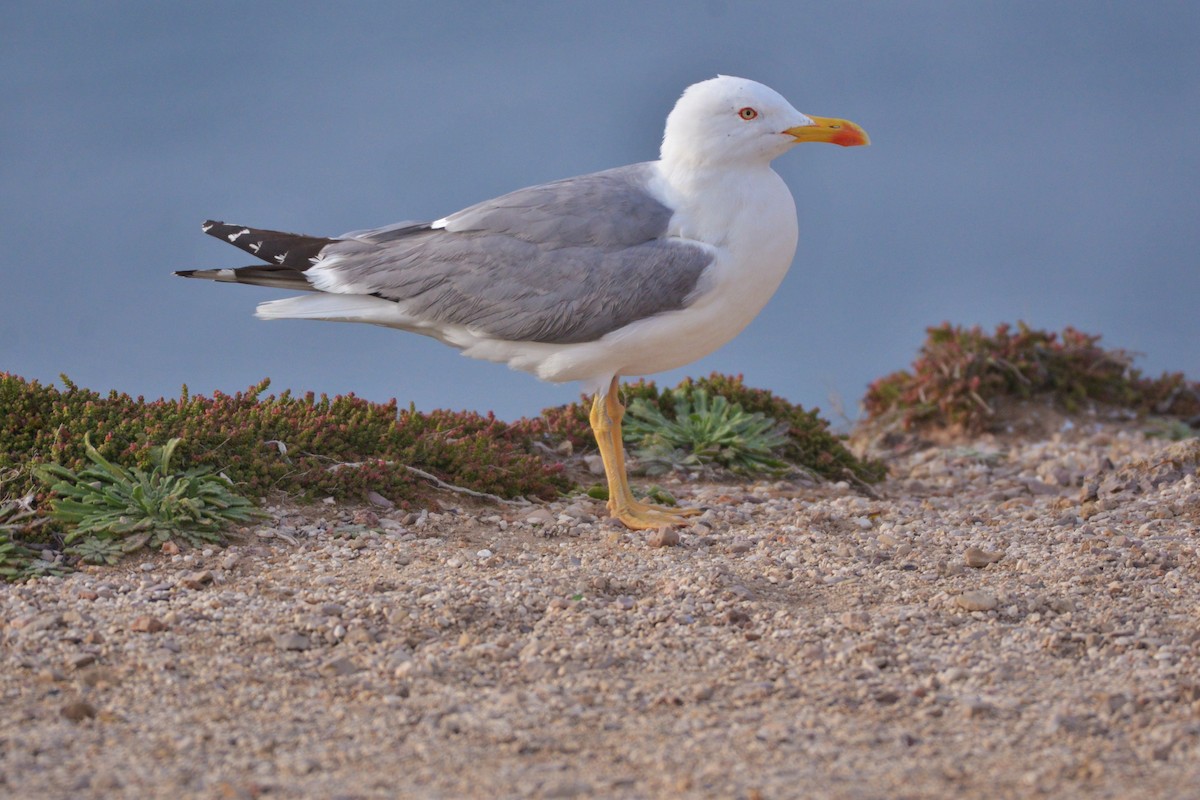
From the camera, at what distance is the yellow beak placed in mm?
6867

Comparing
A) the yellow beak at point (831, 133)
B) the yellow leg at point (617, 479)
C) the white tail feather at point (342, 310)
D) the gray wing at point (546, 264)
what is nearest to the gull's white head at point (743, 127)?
the yellow beak at point (831, 133)

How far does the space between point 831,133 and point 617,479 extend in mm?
2277

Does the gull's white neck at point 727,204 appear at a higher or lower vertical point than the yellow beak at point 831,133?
lower

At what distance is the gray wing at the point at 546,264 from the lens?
666 cm

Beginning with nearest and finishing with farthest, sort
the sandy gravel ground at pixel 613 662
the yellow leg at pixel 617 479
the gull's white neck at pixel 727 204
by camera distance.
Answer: the sandy gravel ground at pixel 613 662 → the gull's white neck at pixel 727 204 → the yellow leg at pixel 617 479

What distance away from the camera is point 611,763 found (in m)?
4.15

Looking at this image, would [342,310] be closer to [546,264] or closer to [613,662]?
[546,264]

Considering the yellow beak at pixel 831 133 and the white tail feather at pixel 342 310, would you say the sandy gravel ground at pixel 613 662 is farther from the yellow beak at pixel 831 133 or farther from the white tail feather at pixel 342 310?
the yellow beak at pixel 831 133

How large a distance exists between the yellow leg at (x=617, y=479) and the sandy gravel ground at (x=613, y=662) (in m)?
0.18

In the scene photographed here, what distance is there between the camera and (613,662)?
507 centimetres

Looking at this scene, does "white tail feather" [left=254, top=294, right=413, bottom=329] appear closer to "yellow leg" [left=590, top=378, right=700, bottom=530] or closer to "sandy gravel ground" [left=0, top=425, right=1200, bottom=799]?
"sandy gravel ground" [left=0, top=425, right=1200, bottom=799]

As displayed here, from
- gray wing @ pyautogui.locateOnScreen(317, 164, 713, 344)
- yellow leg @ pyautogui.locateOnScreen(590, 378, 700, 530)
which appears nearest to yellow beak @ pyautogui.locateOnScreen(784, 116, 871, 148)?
gray wing @ pyautogui.locateOnScreen(317, 164, 713, 344)

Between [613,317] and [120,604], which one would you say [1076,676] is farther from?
[120,604]

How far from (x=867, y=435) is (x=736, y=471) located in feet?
12.2
